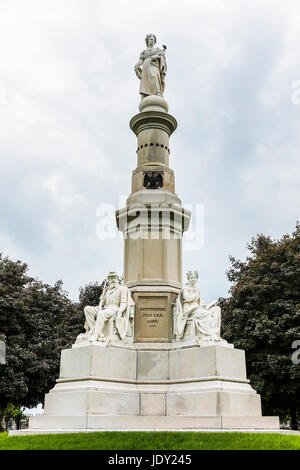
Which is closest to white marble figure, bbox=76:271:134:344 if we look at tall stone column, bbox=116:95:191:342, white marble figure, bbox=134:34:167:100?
tall stone column, bbox=116:95:191:342

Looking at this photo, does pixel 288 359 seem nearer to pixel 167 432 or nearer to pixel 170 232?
pixel 170 232

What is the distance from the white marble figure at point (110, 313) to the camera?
39.5ft

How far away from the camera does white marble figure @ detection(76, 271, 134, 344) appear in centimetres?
1205

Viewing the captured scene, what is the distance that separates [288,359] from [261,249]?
732 cm

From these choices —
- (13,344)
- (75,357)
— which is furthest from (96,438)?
(13,344)

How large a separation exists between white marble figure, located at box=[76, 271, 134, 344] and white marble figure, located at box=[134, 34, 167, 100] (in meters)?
6.75

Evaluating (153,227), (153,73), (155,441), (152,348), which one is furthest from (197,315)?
(153,73)

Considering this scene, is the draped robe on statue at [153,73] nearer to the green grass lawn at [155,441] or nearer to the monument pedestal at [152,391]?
the monument pedestal at [152,391]

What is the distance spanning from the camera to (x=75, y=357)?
11.7 m

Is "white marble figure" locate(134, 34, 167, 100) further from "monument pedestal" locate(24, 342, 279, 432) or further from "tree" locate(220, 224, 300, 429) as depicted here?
"tree" locate(220, 224, 300, 429)

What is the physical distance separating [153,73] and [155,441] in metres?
12.0

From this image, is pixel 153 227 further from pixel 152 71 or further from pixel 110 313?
pixel 152 71

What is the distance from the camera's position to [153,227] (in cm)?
1407
